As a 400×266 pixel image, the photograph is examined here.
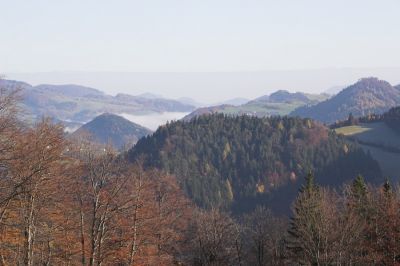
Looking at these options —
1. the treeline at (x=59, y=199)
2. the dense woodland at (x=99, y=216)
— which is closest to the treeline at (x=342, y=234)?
the dense woodland at (x=99, y=216)

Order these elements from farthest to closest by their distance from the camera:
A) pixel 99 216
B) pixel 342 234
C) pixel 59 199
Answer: pixel 342 234 → pixel 99 216 → pixel 59 199

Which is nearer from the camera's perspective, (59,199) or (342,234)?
(59,199)

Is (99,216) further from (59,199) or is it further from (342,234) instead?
(342,234)

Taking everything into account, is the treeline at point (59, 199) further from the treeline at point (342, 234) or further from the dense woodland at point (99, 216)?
the treeline at point (342, 234)

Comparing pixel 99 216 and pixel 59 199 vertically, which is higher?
pixel 59 199

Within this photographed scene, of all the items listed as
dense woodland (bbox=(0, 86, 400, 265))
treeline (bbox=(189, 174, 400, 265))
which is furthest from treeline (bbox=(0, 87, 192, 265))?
treeline (bbox=(189, 174, 400, 265))

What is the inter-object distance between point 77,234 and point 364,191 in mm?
36372

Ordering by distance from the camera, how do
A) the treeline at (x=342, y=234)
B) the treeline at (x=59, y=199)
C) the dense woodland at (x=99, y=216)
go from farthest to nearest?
the treeline at (x=342, y=234) → the dense woodland at (x=99, y=216) → the treeline at (x=59, y=199)

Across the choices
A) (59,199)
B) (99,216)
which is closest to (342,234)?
(99,216)

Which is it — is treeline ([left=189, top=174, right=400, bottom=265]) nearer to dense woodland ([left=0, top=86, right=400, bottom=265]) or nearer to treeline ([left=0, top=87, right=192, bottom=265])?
dense woodland ([left=0, top=86, right=400, bottom=265])

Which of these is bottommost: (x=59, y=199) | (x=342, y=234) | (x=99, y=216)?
(x=342, y=234)

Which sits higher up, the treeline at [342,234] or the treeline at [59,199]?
the treeline at [59,199]

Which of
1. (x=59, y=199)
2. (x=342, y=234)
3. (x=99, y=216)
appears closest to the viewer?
(x=59, y=199)

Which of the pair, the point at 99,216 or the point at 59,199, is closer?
the point at 59,199
